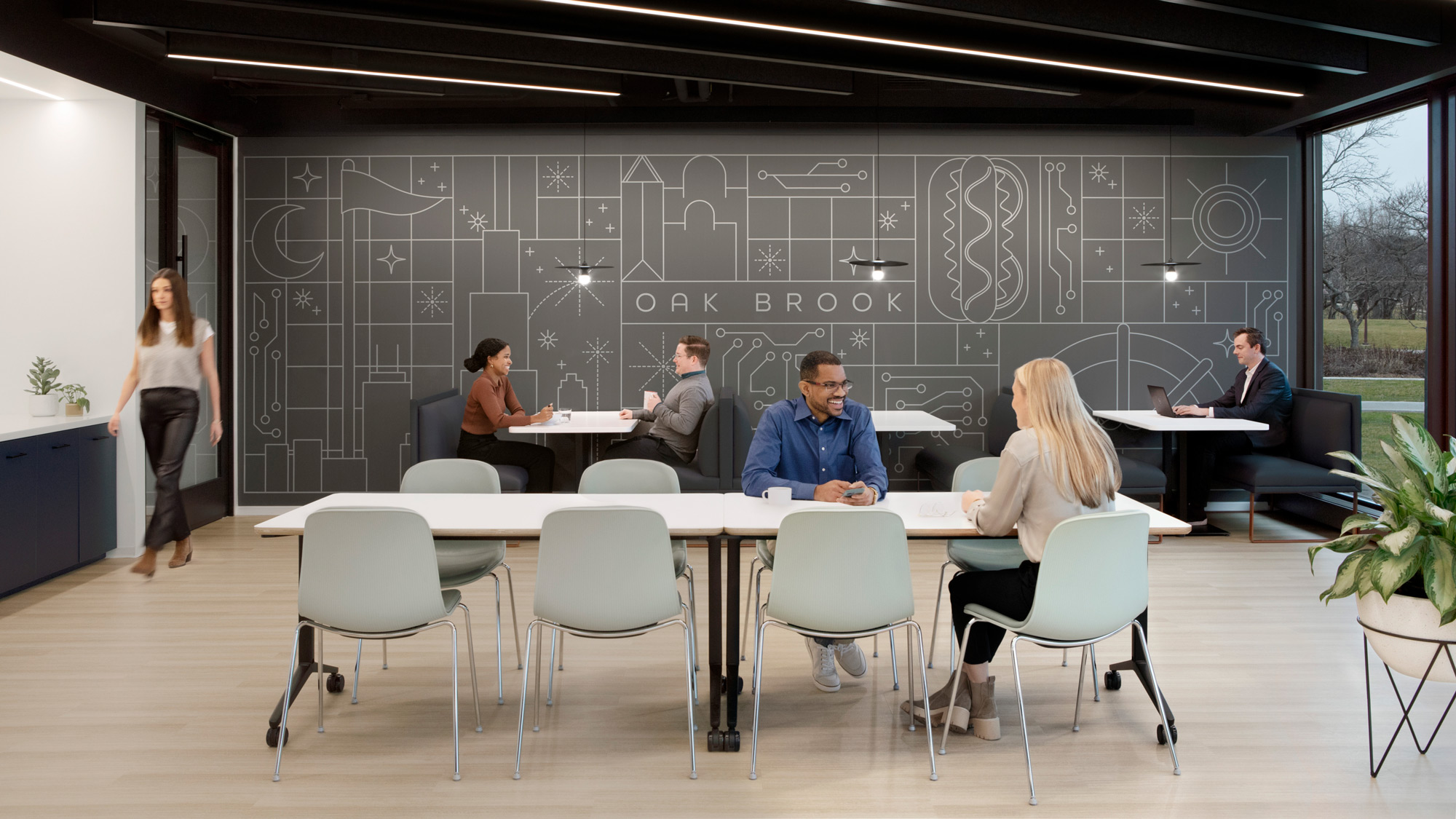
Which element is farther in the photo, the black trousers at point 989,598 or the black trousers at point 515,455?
the black trousers at point 515,455

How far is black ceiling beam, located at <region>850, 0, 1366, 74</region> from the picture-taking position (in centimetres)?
455

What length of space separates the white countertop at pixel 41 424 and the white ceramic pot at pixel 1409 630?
19.0ft

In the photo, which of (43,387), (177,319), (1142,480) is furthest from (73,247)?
(1142,480)

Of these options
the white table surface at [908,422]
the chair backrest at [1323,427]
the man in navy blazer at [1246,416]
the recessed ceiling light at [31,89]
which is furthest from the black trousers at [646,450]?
the chair backrest at [1323,427]

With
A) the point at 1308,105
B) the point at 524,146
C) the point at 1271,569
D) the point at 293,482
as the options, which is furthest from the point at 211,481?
the point at 1308,105

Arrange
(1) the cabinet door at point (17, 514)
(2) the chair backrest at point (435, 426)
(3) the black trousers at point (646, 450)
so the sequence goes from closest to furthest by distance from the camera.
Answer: (1) the cabinet door at point (17, 514)
(2) the chair backrest at point (435, 426)
(3) the black trousers at point (646, 450)

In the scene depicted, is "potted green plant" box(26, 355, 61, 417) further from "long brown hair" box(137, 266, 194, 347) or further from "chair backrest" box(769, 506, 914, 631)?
"chair backrest" box(769, 506, 914, 631)

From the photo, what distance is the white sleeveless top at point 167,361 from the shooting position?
492 centimetres

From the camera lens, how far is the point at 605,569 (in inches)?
115

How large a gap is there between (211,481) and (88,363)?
4.72 ft

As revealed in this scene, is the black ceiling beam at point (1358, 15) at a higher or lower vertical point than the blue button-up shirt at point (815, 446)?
higher

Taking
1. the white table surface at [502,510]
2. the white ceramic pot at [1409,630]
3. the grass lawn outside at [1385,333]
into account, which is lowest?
the white ceramic pot at [1409,630]

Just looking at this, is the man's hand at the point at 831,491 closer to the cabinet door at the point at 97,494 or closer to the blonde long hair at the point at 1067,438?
the blonde long hair at the point at 1067,438

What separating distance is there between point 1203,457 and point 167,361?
6408mm
